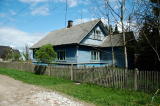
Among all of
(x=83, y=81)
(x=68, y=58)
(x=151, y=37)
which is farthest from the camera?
(x=68, y=58)

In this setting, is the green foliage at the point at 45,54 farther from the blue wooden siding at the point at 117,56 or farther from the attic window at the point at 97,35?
the blue wooden siding at the point at 117,56

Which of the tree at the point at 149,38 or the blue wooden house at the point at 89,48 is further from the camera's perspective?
the blue wooden house at the point at 89,48

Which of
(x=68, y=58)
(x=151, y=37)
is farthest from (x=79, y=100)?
(x=68, y=58)

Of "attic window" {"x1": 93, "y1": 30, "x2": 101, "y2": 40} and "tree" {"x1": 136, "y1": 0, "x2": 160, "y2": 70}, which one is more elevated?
"attic window" {"x1": 93, "y1": 30, "x2": 101, "y2": 40}

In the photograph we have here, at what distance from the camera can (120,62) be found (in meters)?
22.4

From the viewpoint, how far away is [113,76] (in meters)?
10.5

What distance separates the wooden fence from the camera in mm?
8859

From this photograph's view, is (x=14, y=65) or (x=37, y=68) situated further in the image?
(x=14, y=65)

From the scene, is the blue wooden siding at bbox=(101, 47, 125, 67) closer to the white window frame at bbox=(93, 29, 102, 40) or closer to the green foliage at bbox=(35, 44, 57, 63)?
the white window frame at bbox=(93, 29, 102, 40)

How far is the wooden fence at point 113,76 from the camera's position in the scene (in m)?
8.86

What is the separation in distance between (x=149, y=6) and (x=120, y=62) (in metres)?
12.3

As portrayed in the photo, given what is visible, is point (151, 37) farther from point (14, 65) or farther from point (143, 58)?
point (14, 65)

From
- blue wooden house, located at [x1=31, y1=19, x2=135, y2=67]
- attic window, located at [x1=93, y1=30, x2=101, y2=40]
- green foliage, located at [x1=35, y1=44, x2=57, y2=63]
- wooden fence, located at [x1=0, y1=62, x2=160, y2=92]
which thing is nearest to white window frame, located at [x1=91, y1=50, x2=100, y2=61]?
blue wooden house, located at [x1=31, y1=19, x2=135, y2=67]

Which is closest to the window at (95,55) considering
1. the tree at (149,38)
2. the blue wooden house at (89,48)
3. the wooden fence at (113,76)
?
the blue wooden house at (89,48)
